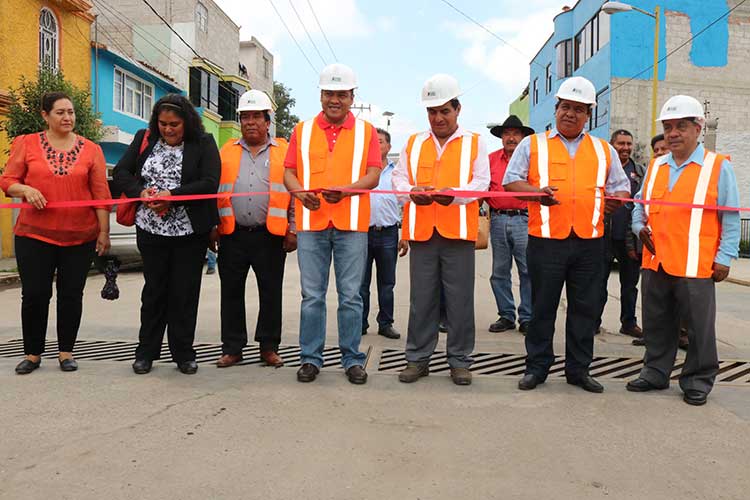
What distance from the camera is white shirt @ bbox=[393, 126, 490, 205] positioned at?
4711mm

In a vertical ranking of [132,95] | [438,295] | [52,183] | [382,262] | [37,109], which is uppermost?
[132,95]

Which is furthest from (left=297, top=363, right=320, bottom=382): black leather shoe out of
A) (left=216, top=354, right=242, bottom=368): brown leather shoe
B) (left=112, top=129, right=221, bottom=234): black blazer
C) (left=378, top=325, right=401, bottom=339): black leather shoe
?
(left=378, top=325, right=401, bottom=339): black leather shoe

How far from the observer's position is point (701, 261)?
4.31 meters

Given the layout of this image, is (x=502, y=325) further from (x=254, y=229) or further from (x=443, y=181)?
(x=254, y=229)

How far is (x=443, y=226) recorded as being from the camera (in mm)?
4684

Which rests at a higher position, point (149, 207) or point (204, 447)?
point (149, 207)

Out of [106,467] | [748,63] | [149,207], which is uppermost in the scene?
[748,63]

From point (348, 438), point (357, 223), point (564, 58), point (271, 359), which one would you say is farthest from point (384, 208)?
point (564, 58)

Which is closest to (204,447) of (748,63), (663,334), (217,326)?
(663,334)

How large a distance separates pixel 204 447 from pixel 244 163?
2445 millimetres

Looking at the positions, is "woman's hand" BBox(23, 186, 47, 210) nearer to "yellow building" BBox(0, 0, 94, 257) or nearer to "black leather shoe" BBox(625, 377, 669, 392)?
"black leather shoe" BBox(625, 377, 669, 392)

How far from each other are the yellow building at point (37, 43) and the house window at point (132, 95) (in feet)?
7.17

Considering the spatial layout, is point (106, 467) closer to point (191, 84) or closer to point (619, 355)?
point (619, 355)

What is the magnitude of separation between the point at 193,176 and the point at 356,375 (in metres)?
1.83
